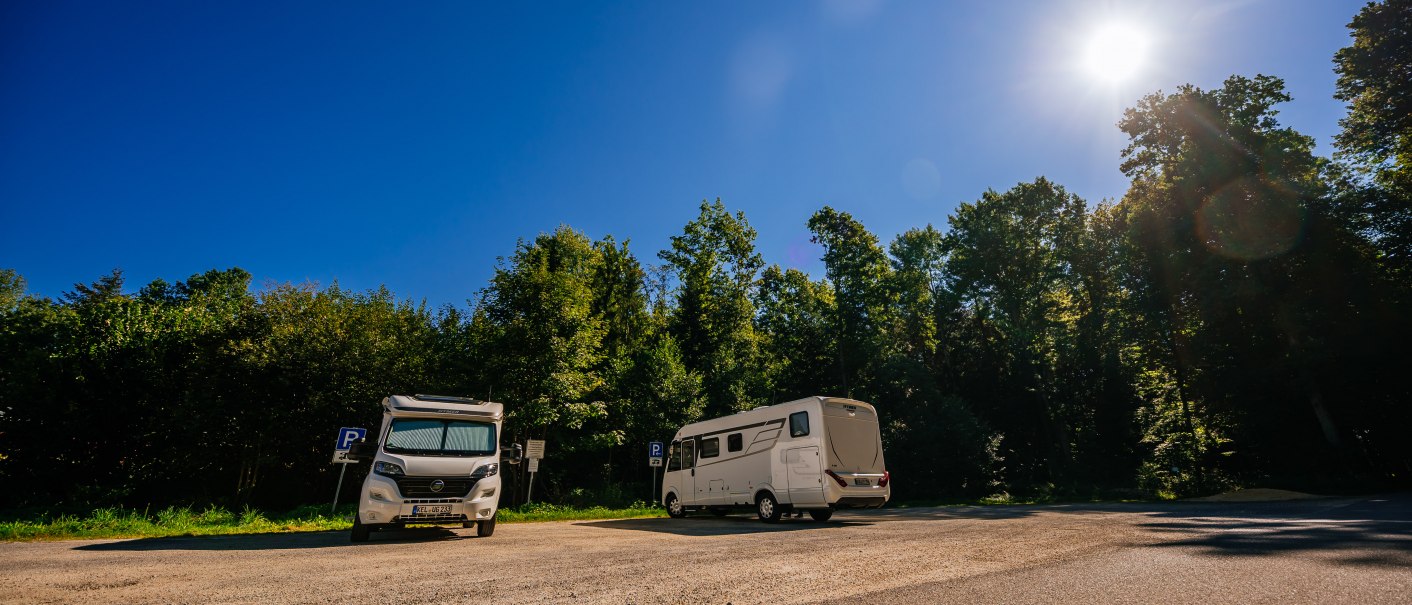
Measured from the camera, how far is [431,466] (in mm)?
9383

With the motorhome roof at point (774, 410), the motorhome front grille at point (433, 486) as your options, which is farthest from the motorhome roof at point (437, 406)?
the motorhome roof at point (774, 410)

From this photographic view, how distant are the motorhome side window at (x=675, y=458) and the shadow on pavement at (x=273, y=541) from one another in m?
6.96

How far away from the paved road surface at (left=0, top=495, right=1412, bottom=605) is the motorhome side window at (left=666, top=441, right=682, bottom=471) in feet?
24.2

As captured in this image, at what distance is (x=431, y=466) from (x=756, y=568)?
20.1 ft

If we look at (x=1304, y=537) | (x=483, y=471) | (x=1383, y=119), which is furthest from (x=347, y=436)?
(x=1383, y=119)

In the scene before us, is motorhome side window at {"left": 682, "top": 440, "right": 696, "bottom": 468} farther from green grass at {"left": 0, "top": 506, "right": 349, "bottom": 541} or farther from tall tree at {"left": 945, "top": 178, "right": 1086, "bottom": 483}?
tall tree at {"left": 945, "top": 178, "right": 1086, "bottom": 483}

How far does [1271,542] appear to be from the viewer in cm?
753

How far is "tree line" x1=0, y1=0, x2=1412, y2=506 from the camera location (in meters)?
16.7

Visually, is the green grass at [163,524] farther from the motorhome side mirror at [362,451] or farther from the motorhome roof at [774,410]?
the motorhome roof at [774,410]

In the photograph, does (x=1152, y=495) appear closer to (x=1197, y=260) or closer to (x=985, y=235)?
(x=1197, y=260)

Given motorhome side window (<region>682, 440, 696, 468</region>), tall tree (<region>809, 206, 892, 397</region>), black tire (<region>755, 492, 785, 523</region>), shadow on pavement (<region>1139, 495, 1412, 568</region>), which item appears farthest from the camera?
tall tree (<region>809, 206, 892, 397</region>)

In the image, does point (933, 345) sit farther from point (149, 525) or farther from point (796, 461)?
point (149, 525)

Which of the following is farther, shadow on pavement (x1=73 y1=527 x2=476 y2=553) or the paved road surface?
shadow on pavement (x1=73 y1=527 x2=476 y2=553)

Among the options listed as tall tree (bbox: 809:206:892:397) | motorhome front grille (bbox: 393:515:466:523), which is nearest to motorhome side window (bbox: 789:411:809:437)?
motorhome front grille (bbox: 393:515:466:523)
